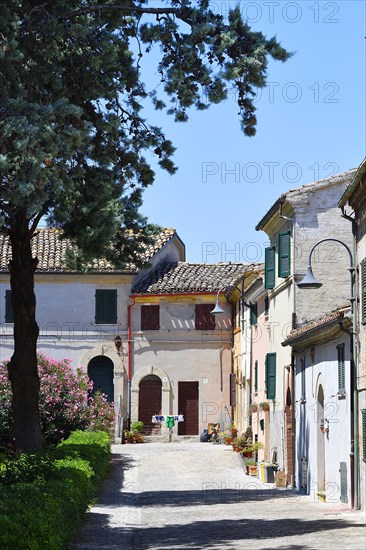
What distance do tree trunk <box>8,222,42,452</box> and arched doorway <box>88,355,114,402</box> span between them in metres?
24.9

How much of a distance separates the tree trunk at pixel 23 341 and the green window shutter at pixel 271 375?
41.5 feet

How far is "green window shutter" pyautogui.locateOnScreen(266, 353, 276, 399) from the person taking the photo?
111 ft

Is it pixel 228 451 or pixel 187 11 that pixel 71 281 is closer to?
pixel 228 451

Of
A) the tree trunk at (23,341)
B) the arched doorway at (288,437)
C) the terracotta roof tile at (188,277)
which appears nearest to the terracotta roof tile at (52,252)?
the terracotta roof tile at (188,277)

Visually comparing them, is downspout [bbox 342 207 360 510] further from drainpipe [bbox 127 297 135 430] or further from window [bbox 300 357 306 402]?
drainpipe [bbox 127 297 135 430]

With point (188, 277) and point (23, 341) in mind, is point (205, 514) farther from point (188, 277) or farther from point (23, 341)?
point (188, 277)

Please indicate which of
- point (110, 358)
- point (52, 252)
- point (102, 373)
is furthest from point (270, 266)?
point (52, 252)

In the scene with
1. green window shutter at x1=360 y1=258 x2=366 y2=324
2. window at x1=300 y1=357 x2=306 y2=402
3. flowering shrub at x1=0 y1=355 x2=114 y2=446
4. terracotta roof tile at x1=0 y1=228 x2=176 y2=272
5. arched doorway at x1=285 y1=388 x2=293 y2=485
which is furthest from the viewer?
terracotta roof tile at x1=0 y1=228 x2=176 y2=272

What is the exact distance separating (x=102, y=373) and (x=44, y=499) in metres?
34.4

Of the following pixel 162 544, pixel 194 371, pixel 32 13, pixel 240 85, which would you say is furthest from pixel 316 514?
pixel 194 371

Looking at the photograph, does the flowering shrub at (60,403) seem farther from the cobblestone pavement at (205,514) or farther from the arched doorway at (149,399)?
the arched doorway at (149,399)

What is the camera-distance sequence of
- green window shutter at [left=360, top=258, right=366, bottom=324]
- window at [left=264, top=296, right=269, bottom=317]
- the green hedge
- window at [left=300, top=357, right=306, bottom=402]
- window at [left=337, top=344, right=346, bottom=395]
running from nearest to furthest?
the green hedge
green window shutter at [left=360, top=258, right=366, bottom=324]
window at [left=337, top=344, right=346, bottom=395]
window at [left=300, top=357, right=306, bottom=402]
window at [left=264, top=296, right=269, bottom=317]

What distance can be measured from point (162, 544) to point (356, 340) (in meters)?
7.20

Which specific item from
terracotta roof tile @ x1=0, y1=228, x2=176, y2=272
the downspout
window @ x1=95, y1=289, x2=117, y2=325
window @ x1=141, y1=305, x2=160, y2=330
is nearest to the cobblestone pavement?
the downspout
